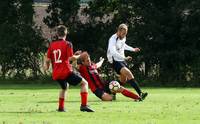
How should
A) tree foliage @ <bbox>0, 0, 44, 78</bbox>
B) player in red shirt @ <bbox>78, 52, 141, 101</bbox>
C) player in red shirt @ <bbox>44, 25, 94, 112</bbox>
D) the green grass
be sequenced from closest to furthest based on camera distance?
1. the green grass
2. player in red shirt @ <bbox>44, 25, 94, 112</bbox>
3. player in red shirt @ <bbox>78, 52, 141, 101</bbox>
4. tree foliage @ <bbox>0, 0, 44, 78</bbox>

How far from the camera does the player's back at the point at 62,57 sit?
664 inches

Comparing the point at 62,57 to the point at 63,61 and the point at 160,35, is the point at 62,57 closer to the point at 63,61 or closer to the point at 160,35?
the point at 63,61

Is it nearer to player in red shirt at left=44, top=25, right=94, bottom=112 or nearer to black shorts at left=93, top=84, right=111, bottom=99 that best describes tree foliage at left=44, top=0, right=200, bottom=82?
black shorts at left=93, top=84, right=111, bottom=99

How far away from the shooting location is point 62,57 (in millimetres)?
16891

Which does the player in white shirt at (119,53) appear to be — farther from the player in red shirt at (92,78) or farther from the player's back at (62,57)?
the player's back at (62,57)

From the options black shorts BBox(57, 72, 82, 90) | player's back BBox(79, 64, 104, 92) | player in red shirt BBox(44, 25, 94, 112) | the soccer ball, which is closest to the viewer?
player in red shirt BBox(44, 25, 94, 112)

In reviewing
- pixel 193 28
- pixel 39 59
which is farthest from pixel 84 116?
pixel 39 59

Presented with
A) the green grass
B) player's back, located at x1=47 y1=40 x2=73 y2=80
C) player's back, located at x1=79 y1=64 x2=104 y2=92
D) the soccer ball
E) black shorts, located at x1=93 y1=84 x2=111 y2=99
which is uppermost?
player's back, located at x1=47 y1=40 x2=73 y2=80

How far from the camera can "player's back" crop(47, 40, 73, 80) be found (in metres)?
16.9

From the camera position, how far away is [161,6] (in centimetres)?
3422

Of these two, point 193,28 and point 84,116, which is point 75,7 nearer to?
point 193,28

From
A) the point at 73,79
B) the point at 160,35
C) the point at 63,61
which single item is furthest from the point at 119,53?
the point at 160,35

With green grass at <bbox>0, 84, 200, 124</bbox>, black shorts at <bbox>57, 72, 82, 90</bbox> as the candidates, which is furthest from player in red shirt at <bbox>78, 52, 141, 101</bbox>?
black shorts at <bbox>57, 72, 82, 90</bbox>

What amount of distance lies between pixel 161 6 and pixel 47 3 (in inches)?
234
